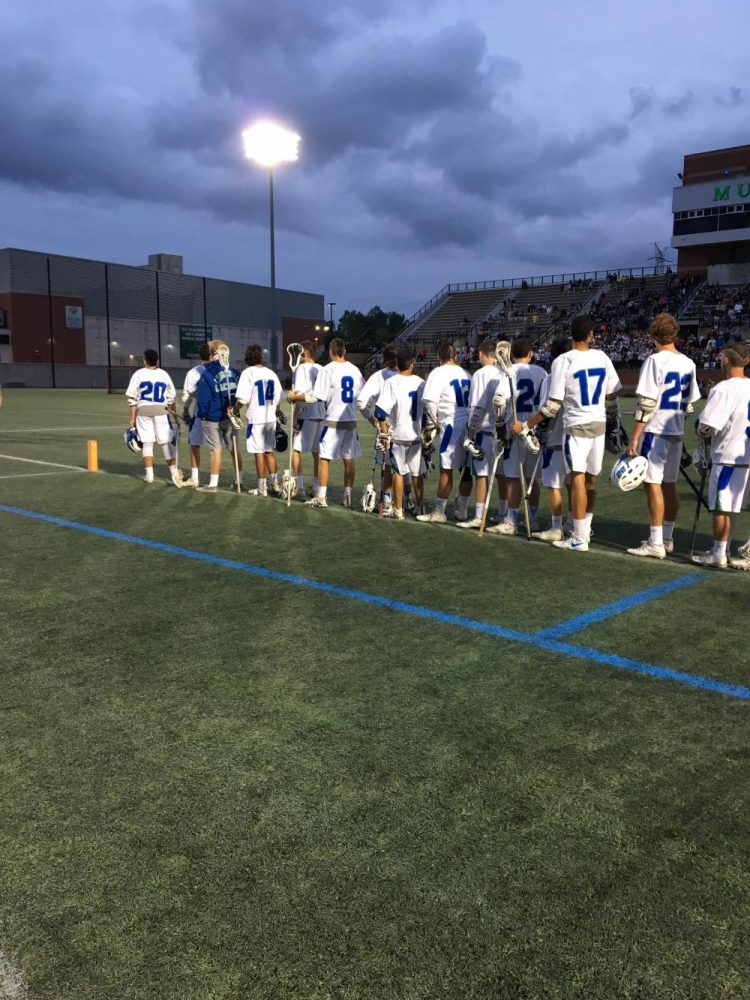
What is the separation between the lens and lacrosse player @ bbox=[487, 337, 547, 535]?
314 inches

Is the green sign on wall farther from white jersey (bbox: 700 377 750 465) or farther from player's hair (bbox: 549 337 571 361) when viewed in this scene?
white jersey (bbox: 700 377 750 465)

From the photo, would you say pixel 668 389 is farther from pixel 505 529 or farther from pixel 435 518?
pixel 435 518

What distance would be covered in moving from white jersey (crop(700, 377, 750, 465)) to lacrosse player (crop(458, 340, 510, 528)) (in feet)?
6.83

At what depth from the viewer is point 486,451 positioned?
8.13m

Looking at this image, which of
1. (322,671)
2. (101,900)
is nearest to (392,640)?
(322,671)

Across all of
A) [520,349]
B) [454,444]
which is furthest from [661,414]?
[454,444]

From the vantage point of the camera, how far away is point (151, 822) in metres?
2.78

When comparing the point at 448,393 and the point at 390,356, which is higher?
the point at 390,356

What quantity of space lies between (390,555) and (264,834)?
14.4 feet

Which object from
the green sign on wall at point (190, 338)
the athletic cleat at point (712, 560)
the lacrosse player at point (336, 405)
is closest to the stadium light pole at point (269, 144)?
the lacrosse player at point (336, 405)

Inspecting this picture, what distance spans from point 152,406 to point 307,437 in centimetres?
240

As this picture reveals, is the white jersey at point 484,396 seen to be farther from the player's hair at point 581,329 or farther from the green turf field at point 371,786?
the green turf field at point 371,786

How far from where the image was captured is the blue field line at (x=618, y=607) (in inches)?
195

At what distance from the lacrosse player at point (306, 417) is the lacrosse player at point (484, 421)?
218 centimetres
